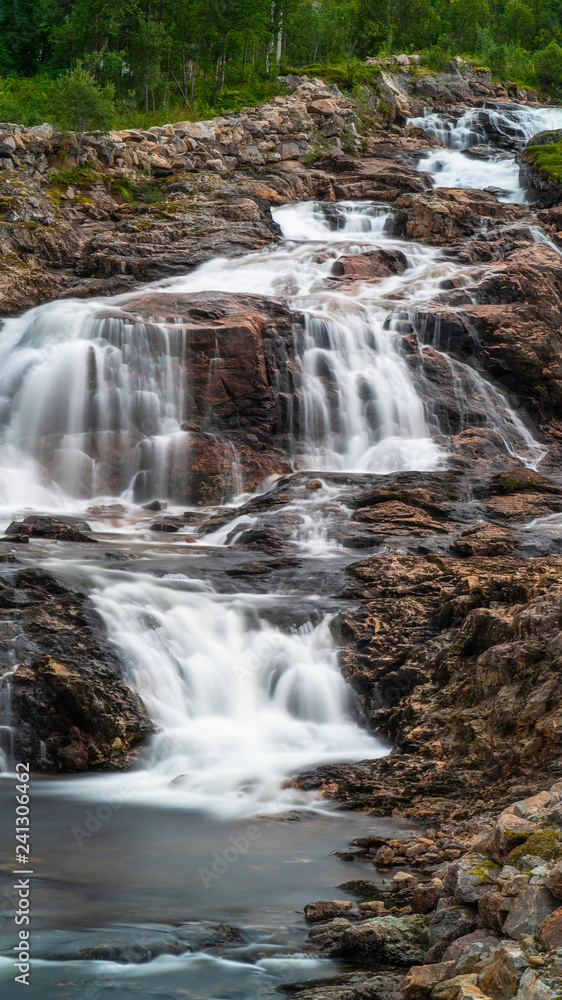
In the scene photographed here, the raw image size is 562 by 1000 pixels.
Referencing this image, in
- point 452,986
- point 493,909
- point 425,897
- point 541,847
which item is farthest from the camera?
point 425,897

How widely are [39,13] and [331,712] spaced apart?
1927 inches

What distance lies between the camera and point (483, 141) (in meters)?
43.3

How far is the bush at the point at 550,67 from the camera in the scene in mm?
55156

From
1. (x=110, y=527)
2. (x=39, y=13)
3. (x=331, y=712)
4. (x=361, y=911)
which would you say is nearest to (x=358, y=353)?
(x=110, y=527)

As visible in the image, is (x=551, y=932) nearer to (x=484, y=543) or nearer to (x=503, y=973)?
(x=503, y=973)

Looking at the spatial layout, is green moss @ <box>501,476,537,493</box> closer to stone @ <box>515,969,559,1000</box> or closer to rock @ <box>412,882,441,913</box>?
rock @ <box>412,882,441,913</box>

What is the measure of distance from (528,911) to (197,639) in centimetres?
692

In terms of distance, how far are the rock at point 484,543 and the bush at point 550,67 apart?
52908 millimetres

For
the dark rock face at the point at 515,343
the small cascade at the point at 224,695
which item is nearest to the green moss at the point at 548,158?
the dark rock face at the point at 515,343

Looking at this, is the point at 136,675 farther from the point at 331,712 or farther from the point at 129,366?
the point at 129,366

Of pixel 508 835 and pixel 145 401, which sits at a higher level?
pixel 145 401

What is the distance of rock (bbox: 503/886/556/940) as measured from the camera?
3725 millimetres

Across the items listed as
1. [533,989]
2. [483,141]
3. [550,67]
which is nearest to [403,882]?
[533,989]

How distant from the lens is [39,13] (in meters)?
46.2
